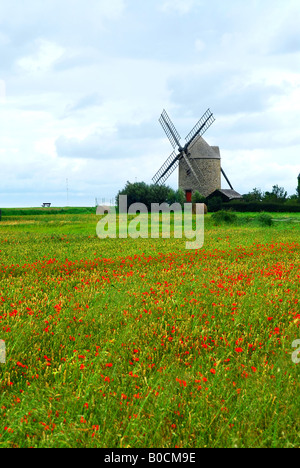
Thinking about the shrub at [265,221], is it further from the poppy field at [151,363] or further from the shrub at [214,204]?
the shrub at [214,204]

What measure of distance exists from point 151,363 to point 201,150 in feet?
193

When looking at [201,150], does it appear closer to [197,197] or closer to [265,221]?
[197,197]

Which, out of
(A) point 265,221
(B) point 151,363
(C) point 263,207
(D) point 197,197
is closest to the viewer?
(B) point 151,363

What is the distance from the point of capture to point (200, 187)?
6172cm

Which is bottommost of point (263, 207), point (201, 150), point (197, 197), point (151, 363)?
point (151, 363)

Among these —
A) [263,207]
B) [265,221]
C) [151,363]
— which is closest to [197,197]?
[263,207]

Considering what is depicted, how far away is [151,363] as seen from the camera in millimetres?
5355

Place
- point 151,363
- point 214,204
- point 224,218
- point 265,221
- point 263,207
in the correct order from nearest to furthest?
point 151,363, point 265,221, point 224,218, point 263,207, point 214,204

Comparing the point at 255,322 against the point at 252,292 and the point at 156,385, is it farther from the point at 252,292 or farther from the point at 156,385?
the point at 156,385

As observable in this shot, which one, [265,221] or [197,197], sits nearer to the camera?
[265,221]

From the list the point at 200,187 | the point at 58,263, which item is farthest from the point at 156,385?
the point at 200,187

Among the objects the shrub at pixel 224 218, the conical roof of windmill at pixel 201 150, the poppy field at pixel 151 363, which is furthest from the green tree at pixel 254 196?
→ the poppy field at pixel 151 363

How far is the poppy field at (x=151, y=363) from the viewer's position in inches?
150

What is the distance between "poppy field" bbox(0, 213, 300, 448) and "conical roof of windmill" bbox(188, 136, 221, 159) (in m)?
52.2
